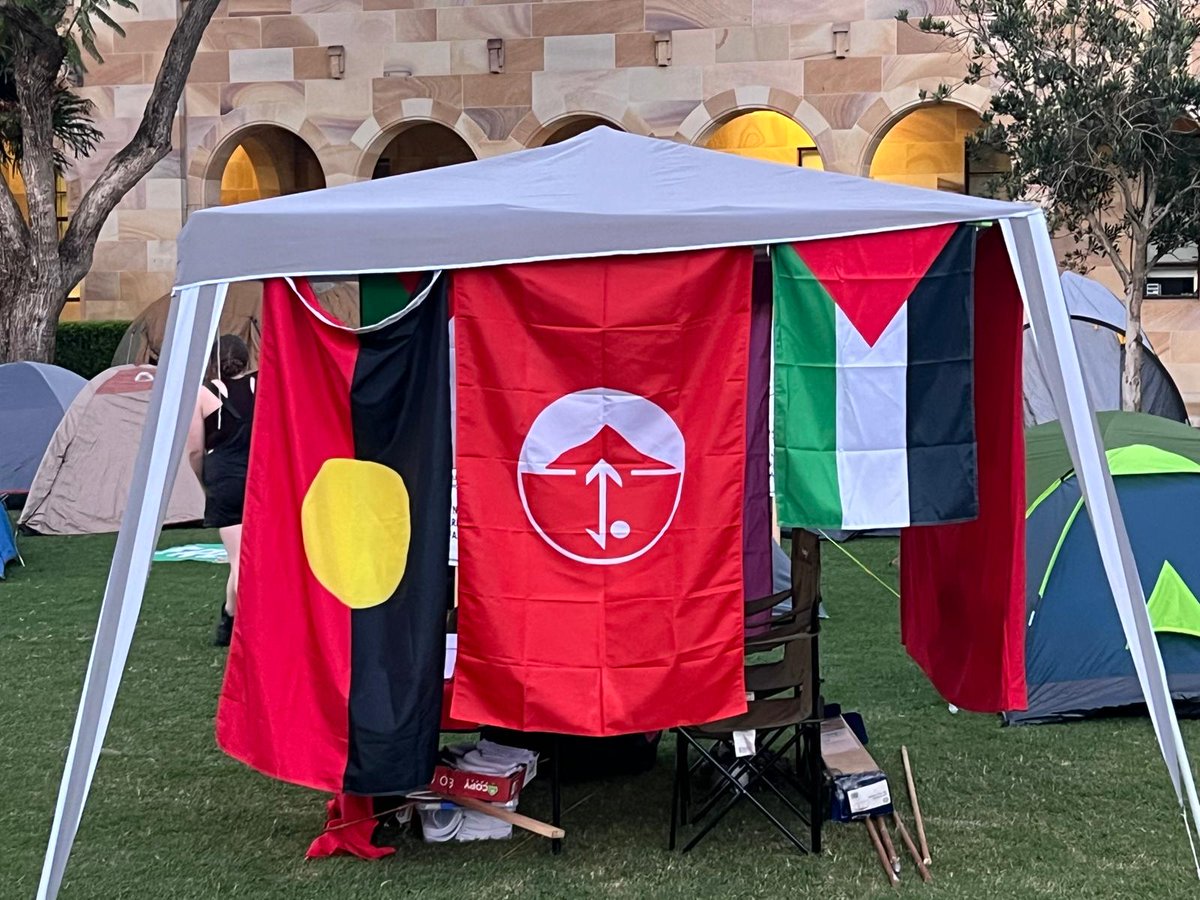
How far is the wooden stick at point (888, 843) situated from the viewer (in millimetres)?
5214

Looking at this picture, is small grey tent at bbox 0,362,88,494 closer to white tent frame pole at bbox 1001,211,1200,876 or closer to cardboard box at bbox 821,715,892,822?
cardboard box at bbox 821,715,892,822

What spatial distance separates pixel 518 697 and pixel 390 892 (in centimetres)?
76

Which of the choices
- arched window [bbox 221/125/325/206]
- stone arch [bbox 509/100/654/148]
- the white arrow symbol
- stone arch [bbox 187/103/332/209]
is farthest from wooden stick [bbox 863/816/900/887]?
arched window [bbox 221/125/325/206]

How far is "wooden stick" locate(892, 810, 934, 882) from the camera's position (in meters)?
Result: 5.15

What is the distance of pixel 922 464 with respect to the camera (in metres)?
5.09

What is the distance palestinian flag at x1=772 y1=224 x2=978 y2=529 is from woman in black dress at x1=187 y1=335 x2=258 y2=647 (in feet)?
12.7

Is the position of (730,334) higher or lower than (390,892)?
higher

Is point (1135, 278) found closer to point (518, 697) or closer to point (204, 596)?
point (204, 596)

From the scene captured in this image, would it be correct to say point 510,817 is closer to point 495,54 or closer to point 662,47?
point 662,47

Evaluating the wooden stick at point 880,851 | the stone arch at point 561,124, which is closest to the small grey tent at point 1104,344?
the stone arch at point 561,124

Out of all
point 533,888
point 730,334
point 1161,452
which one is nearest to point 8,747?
point 533,888

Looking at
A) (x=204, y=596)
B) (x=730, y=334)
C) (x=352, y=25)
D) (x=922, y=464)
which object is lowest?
(x=204, y=596)

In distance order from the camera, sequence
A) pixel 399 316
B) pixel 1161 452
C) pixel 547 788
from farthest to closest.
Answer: pixel 1161 452 < pixel 547 788 < pixel 399 316

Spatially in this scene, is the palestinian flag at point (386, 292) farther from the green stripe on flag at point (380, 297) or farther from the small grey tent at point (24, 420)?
the small grey tent at point (24, 420)
